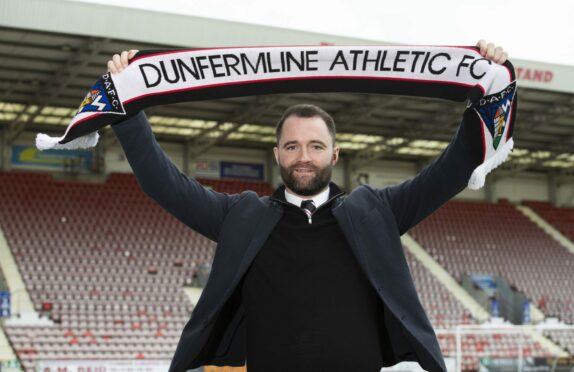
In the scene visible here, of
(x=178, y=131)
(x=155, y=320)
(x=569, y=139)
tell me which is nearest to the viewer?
(x=155, y=320)

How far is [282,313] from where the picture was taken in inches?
132

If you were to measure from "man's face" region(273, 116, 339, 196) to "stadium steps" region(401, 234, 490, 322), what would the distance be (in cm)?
2621

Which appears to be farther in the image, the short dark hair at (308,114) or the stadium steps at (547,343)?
the stadium steps at (547,343)

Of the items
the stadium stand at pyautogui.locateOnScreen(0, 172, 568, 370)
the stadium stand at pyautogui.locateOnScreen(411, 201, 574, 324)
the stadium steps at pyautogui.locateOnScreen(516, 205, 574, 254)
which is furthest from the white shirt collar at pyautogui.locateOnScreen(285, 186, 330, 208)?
the stadium steps at pyautogui.locateOnScreen(516, 205, 574, 254)

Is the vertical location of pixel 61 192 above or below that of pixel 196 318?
above

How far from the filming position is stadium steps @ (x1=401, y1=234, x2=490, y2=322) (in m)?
29.3

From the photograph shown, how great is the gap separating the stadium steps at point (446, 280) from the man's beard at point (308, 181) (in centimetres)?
2619

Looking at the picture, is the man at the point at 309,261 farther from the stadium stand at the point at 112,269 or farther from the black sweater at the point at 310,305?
the stadium stand at the point at 112,269

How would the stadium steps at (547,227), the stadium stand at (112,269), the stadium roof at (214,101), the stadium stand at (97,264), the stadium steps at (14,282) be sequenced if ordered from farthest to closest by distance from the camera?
the stadium steps at (547,227)
the stadium steps at (14,282)
the stadium stand at (112,269)
the stadium stand at (97,264)
the stadium roof at (214,101)

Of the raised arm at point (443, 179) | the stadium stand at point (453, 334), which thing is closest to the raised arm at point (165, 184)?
the raised arm at point (443, 179)

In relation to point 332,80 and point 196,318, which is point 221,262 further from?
point 332,80

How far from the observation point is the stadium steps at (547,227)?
35844mm

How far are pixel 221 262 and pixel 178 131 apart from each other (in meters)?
28.2

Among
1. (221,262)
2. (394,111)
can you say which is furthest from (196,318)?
(394,111)
